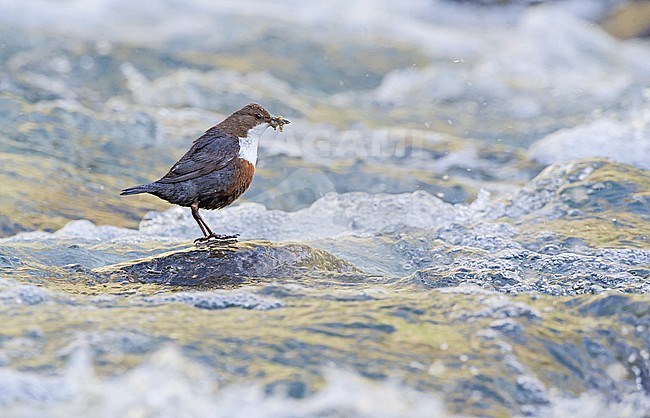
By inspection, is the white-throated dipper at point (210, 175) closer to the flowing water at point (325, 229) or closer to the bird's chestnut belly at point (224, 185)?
the bird's chestnut belly at point (224, 185)

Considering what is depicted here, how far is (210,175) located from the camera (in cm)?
478

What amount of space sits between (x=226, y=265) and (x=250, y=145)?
1062 millimetres

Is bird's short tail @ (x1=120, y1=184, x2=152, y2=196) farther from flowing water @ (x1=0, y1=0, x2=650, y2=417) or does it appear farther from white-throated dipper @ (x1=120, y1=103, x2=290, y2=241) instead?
flowing water @ (x1=0, y1=0, x2=650, y2=417)

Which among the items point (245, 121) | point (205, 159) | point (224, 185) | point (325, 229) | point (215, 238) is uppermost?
point (245, 121)

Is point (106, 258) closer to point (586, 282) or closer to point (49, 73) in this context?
point (586, 282)

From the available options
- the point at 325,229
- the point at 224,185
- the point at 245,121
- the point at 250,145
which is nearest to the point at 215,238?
the point at 224,185

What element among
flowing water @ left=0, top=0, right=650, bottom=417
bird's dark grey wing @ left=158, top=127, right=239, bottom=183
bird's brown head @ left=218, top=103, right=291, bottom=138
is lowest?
flowing water @ left=0, top=0, right=650, bottom=417

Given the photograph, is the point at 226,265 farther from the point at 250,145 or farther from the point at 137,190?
the point at 250,145

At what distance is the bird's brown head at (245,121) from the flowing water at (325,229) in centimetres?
73

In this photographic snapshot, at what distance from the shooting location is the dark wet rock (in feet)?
13.3

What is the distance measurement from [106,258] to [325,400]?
89.0 inches

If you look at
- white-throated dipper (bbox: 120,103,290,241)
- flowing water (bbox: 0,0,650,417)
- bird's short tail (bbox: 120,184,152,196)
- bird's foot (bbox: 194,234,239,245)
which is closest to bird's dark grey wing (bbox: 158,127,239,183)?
white-throated dipper (bbox: 120,103,290,241)

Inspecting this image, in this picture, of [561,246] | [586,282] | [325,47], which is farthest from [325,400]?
[325,47]

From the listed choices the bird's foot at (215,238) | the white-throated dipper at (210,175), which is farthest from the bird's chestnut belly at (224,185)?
the bird's foot at (215,238)
